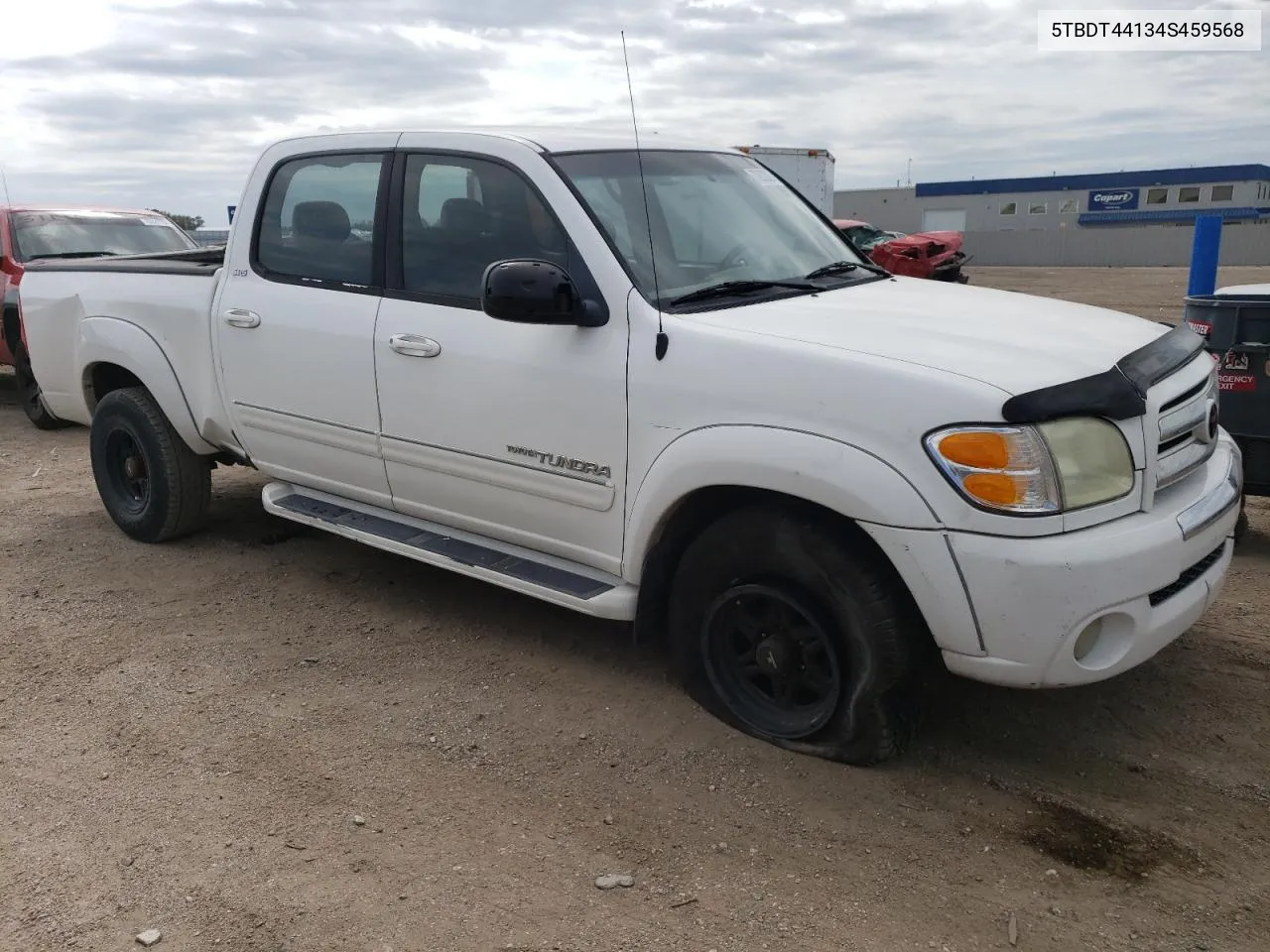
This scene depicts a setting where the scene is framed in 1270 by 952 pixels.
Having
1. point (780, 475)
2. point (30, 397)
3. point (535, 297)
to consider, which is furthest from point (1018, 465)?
point (30, 397)

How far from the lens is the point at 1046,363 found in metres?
2.98

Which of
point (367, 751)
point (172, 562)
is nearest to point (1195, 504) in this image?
point (367, 751)

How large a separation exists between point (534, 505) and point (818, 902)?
165cm

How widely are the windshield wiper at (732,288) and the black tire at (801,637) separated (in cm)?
73

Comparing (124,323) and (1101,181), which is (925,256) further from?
(1101,181)

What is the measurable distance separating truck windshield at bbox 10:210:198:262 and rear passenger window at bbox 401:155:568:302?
6378mm

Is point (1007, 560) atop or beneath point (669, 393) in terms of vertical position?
beneath

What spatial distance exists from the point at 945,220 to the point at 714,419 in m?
61.4

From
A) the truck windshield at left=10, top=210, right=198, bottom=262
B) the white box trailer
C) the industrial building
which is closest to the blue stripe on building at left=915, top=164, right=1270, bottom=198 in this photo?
the industrial building

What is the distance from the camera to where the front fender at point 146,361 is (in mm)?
5133

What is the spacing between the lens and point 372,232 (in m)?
4.21

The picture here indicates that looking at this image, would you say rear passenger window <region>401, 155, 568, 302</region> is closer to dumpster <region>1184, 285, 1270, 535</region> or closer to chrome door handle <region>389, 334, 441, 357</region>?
chrome door handle <region>389, 334, 441, 357</region>

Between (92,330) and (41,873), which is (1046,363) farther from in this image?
(92,330)

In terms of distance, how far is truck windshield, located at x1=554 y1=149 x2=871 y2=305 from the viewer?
11.9ft
